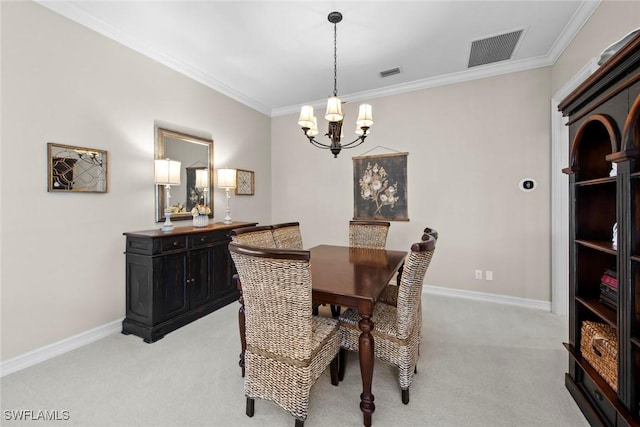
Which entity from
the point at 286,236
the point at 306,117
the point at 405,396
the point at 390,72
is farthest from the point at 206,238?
the point at 390,72

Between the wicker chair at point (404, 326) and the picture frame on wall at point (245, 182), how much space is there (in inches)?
113

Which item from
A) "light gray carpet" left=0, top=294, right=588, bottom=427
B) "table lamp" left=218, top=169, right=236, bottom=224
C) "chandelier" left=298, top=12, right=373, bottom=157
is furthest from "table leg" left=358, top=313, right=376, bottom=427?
"table lamp" left=218, top=169, right=236, bottom=224

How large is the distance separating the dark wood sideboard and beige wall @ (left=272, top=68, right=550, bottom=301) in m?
2.13

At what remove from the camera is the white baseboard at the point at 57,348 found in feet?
6.59

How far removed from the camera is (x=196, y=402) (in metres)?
1.72

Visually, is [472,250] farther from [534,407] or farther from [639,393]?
[639,393]

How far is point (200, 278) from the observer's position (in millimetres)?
3002

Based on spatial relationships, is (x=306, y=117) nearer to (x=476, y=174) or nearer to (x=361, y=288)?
(x=361, y=288)

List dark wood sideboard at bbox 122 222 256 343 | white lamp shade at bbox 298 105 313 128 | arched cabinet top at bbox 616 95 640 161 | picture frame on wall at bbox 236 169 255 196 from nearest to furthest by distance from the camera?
arched cabinet top at bbox 616 95 640 161
white lamp shade at bbox 298 105 313 128
dark wood sideboard at bbox 122 222 256 343
picture frame on wall at bbox 236 169 255 196

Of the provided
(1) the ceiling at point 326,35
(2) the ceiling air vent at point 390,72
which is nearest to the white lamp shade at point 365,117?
(1) the ceiling at point 326,35

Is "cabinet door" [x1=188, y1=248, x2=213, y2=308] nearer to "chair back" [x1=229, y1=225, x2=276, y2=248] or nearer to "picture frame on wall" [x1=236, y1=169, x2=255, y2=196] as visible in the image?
"chair back" [x1=229, y1=225, x2=276, y2=248]

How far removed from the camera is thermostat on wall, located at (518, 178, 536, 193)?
10.5ft

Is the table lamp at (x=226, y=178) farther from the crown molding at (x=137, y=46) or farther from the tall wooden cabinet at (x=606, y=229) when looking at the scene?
the tall wooden cabinet at (x=606, y=229)

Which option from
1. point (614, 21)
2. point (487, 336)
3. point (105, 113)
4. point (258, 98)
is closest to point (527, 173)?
point (614, 21)
